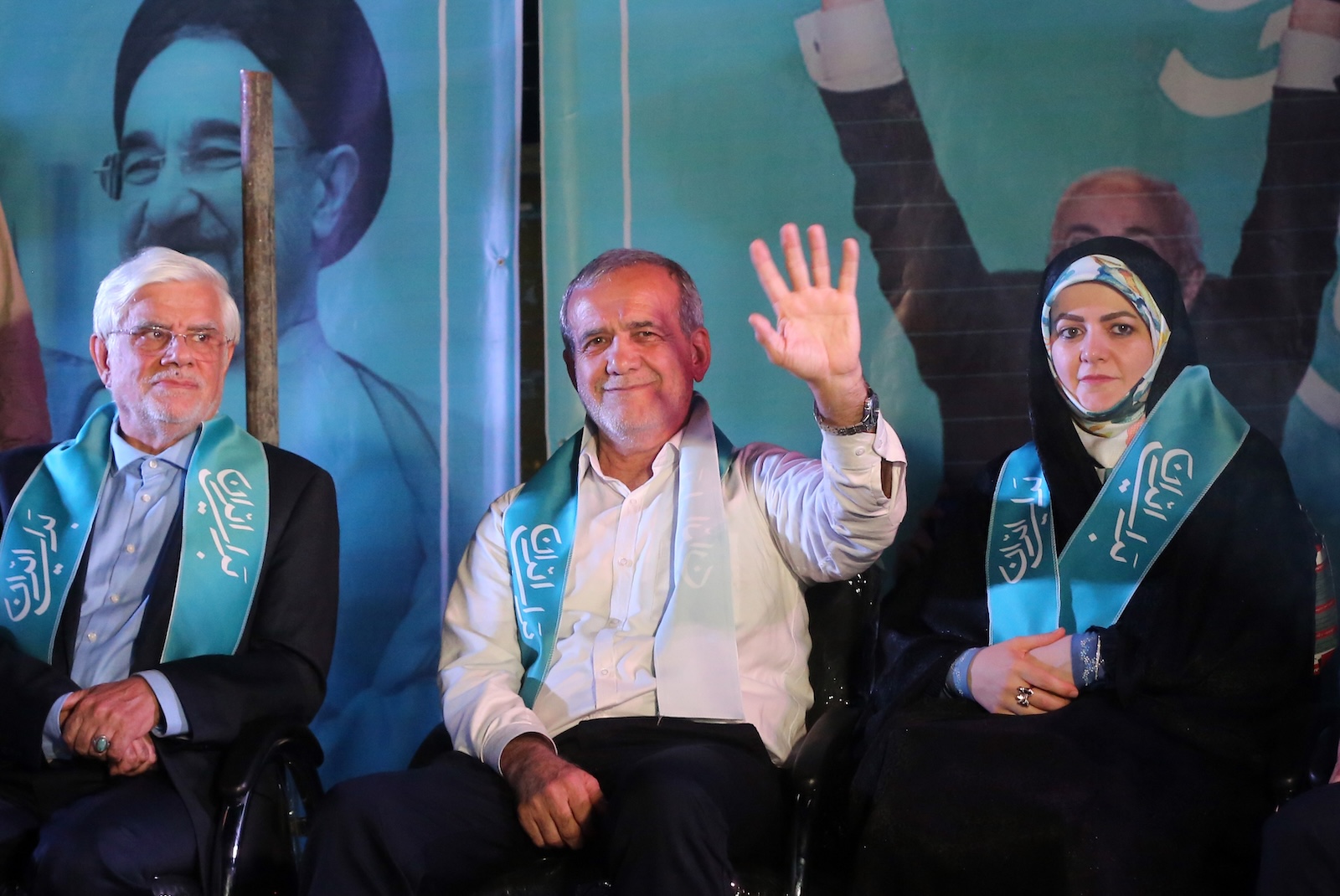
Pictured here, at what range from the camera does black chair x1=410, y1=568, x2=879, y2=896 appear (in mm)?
2408

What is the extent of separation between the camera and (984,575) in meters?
2.96

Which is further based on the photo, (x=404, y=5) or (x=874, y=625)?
(x=404, y=5)

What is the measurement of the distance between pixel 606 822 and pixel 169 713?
37.0 inches

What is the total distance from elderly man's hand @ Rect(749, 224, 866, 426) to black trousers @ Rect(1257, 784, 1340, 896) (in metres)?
1.03

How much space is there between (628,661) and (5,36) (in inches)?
111

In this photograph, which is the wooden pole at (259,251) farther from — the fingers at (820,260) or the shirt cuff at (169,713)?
the fingers at (820,260)

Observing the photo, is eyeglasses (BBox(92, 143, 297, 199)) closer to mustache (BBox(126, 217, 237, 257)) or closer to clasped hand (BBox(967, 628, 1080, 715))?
mustache (BBox(126, 217, 237, 257))

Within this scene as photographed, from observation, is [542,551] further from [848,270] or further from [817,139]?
[817,139]

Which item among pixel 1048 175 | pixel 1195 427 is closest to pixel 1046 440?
pixel 1195 427

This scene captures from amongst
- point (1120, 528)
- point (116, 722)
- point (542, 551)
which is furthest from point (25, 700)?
point (1120, 528)

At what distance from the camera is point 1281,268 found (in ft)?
11.0

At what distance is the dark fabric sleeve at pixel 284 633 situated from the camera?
2664mm

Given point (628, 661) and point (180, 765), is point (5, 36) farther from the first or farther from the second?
point (628, 661)

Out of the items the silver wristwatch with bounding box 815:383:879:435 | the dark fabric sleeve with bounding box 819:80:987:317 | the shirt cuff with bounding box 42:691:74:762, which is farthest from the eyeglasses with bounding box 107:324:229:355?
the dark fabric sleeve with bounding box 819:80:987:317
